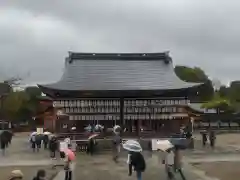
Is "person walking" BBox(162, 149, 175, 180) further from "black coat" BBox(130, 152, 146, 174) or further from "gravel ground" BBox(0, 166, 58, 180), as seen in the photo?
"gravel ground" BBox(0, 166, 58, 180)

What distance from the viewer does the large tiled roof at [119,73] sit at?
37.3 metres

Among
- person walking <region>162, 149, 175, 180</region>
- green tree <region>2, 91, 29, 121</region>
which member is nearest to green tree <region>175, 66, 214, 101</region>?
green tree <region>2, 91, 29, 121</region>

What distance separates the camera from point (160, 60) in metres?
46.1

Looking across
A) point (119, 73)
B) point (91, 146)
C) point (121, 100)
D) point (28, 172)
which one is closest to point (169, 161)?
point (28, 172)

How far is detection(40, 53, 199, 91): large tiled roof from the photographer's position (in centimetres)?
3728

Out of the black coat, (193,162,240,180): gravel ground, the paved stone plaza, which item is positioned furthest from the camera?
the paved stone plaza

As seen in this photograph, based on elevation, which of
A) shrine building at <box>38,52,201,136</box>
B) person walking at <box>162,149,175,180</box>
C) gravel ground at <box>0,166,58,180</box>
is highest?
shrine building at <box>38,52,201,136</box>

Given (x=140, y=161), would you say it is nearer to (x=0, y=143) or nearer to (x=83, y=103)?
(x=0, y=143)

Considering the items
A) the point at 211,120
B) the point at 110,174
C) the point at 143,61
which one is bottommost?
the point at 110,174

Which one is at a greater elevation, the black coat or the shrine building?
the shrine building

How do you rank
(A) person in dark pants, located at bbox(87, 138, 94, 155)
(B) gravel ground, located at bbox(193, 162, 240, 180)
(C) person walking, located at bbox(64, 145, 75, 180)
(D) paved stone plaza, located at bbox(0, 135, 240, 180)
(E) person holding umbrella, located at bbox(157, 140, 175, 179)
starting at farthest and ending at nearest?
(A) person in dark pants, located at bbox(87, 138, 94, 155) → (D) paved stone plaza, located at bbox(0, 135, 240, 180) → (B) gravel ground, located at bbox(193, 162, 240, 180) → (E) person holding umbrella, located at bbox(157, 140, 175, 179) → (C) person walking, located at bbox(64, 145, 75, 180)

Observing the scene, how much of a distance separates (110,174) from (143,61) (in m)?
28.5

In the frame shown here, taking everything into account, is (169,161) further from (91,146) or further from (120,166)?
(91,146)

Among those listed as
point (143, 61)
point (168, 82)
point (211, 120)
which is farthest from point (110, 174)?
point (211, 120)
